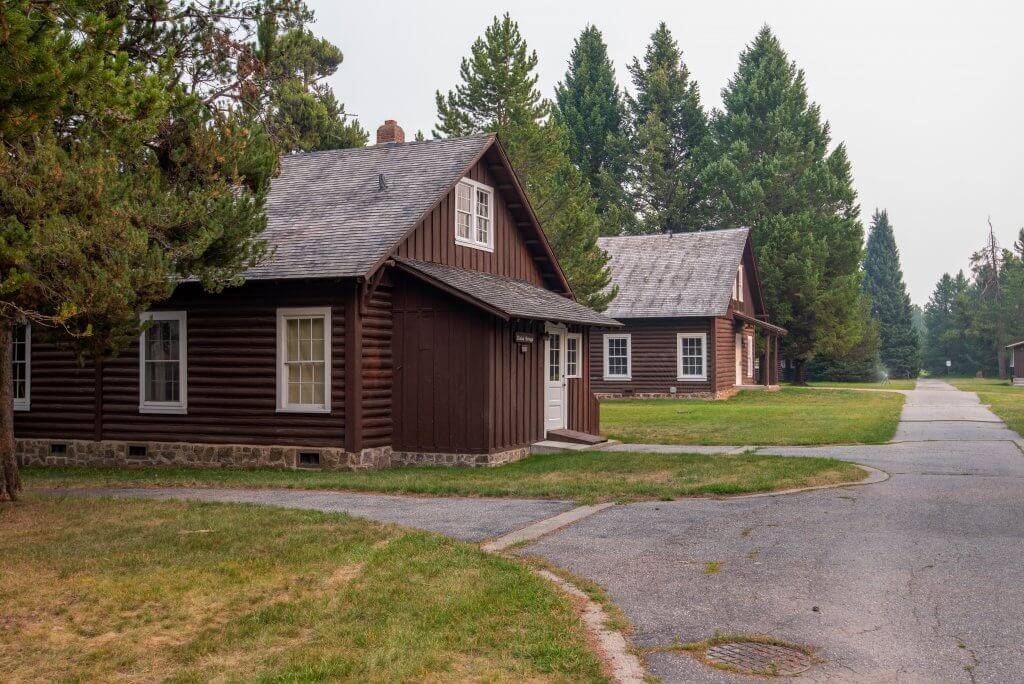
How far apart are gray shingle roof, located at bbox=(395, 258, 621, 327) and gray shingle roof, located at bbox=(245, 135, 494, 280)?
3.14ft

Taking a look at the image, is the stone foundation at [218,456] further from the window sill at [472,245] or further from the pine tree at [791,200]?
the pine tree at [791,200]

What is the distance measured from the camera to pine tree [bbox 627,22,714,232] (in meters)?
63.9

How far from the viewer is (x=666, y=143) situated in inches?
2537

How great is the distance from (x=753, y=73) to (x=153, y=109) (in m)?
54.5

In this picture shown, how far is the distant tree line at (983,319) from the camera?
75.0 metres

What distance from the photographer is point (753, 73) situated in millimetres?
58688

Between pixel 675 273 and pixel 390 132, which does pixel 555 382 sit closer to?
pixel 390 132

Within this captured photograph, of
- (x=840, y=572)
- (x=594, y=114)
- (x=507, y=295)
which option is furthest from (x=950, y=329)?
(x=840, y=572)

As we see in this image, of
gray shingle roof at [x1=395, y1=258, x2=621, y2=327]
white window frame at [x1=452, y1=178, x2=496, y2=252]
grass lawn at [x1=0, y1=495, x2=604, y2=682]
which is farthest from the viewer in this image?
white window frame at [x1=452, y1=178, x2=496, y2=252]

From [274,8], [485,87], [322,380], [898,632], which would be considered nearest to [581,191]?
[485,87]

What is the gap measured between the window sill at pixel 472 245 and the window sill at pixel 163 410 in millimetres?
6088

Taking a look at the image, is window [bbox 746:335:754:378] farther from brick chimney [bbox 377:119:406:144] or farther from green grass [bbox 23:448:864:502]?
green grass [bbox 23:448:864:502]

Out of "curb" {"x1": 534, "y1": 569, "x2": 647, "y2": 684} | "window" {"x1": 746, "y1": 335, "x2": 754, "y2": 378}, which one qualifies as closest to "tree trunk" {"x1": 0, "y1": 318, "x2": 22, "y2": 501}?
"curb" {"x1": 534, "y1": 569, "x2": 647, "y2": 684}

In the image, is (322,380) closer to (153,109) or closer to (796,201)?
(153,109)
